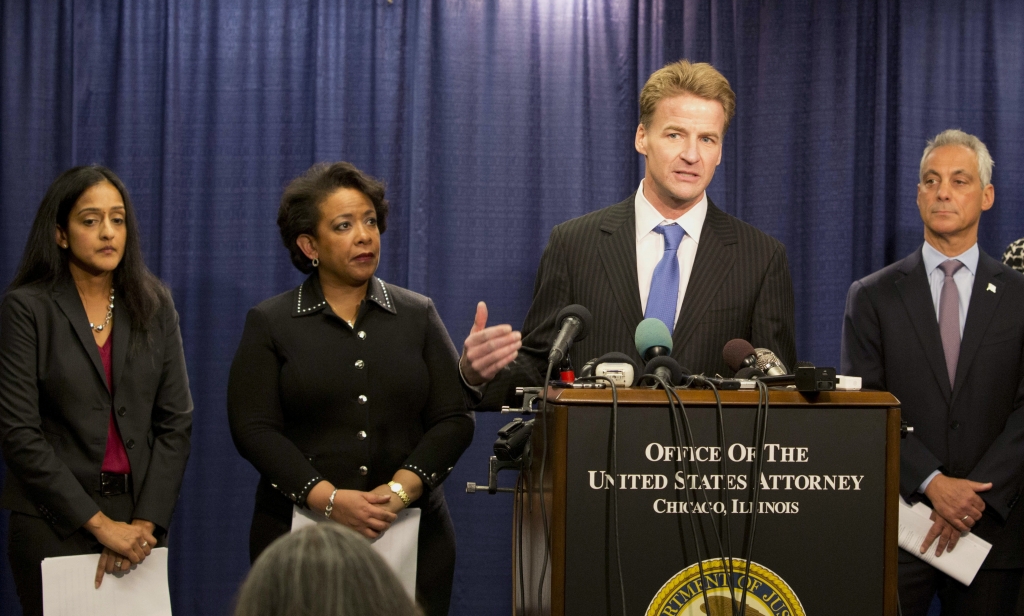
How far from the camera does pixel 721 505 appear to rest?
4.92 ft

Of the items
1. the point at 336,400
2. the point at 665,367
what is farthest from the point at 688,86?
the point at 336,400

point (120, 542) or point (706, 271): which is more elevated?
A: point (706, 271)

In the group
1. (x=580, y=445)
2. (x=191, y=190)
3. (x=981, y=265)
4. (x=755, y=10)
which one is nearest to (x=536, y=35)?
(x=755, y=10)

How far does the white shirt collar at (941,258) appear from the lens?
3264 mm

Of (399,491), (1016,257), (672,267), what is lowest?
(399,491)

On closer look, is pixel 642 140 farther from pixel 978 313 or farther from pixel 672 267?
pixel 978 313

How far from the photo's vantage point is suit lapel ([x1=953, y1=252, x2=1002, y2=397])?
311cm

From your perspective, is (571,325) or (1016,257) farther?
(1016,257)

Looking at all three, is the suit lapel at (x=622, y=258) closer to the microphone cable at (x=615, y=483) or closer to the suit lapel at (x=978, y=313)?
the microphone cable at (x=615, y=483)

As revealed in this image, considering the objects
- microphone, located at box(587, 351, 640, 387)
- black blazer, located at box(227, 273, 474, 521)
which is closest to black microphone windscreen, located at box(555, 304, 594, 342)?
microphone, located at box(587, 351, 640, 387)

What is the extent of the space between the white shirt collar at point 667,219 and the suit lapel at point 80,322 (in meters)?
1.58

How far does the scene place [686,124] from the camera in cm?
229

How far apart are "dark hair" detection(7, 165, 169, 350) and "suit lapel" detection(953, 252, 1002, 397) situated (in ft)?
8.19

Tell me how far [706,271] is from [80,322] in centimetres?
177
